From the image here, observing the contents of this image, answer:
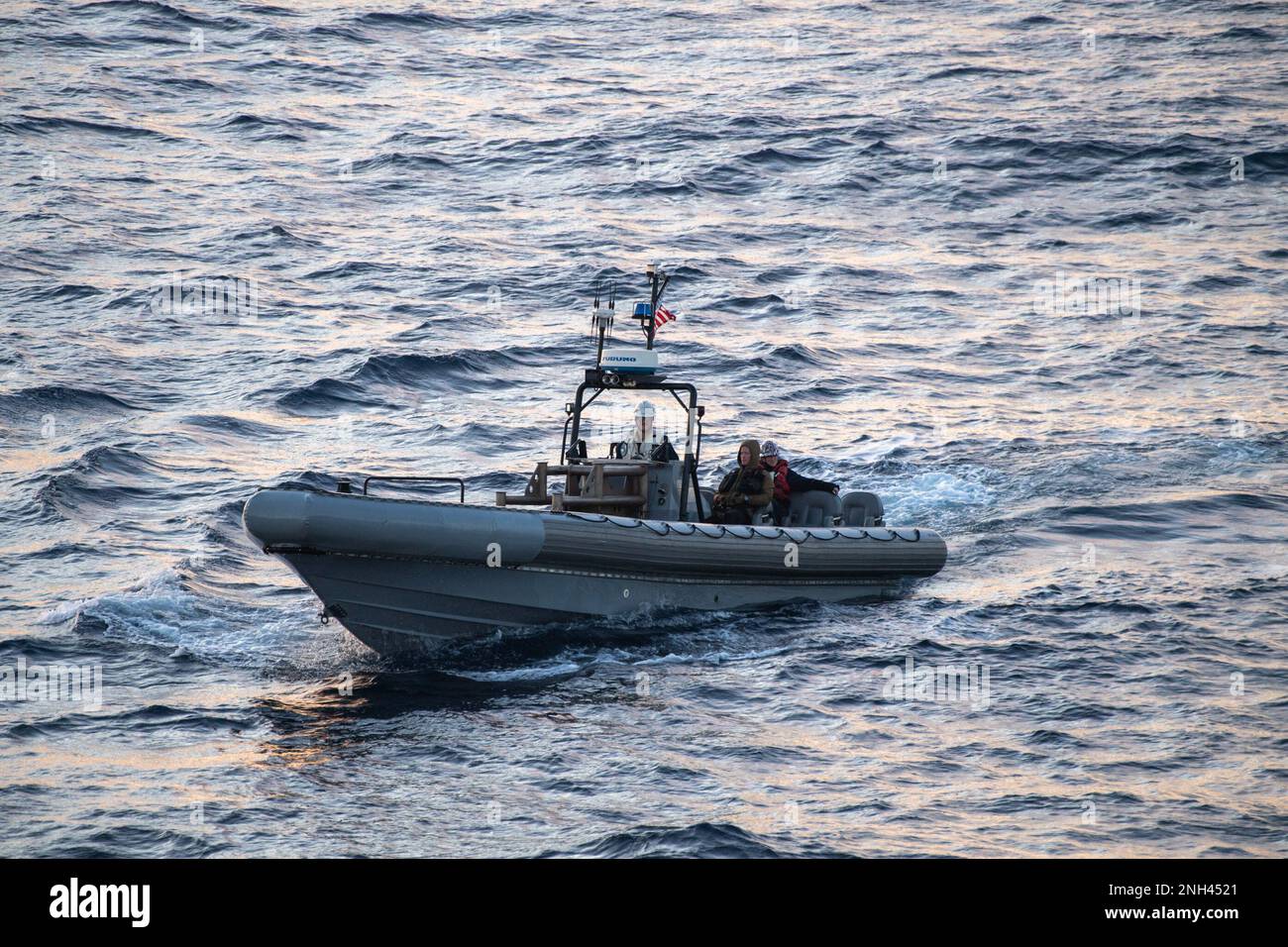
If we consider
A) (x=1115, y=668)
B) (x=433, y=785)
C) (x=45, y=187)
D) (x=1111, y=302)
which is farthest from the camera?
(x=45, y=187)

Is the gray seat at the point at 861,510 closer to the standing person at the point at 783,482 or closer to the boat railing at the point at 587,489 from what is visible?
the standing person at the point at 783,482

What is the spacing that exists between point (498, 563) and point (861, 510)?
4.22 metres

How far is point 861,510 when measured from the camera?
46.4 ft

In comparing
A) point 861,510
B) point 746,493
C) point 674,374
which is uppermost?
point 674,374

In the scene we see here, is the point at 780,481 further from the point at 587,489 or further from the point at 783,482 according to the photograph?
the point at 587,489

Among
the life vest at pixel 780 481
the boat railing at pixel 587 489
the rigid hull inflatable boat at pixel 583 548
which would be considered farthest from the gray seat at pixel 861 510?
the boat railing at pixel 587 489

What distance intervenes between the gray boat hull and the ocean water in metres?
0.28

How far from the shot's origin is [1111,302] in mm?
22719

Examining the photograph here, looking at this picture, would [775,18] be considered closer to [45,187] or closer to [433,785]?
[45,187]

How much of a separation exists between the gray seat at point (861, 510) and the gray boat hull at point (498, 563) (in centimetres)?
104

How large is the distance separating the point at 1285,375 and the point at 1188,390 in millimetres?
1380

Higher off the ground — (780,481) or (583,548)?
(780,481)

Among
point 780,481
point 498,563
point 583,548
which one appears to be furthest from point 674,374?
point 498,563

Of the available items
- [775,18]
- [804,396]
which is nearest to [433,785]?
[804,396]
